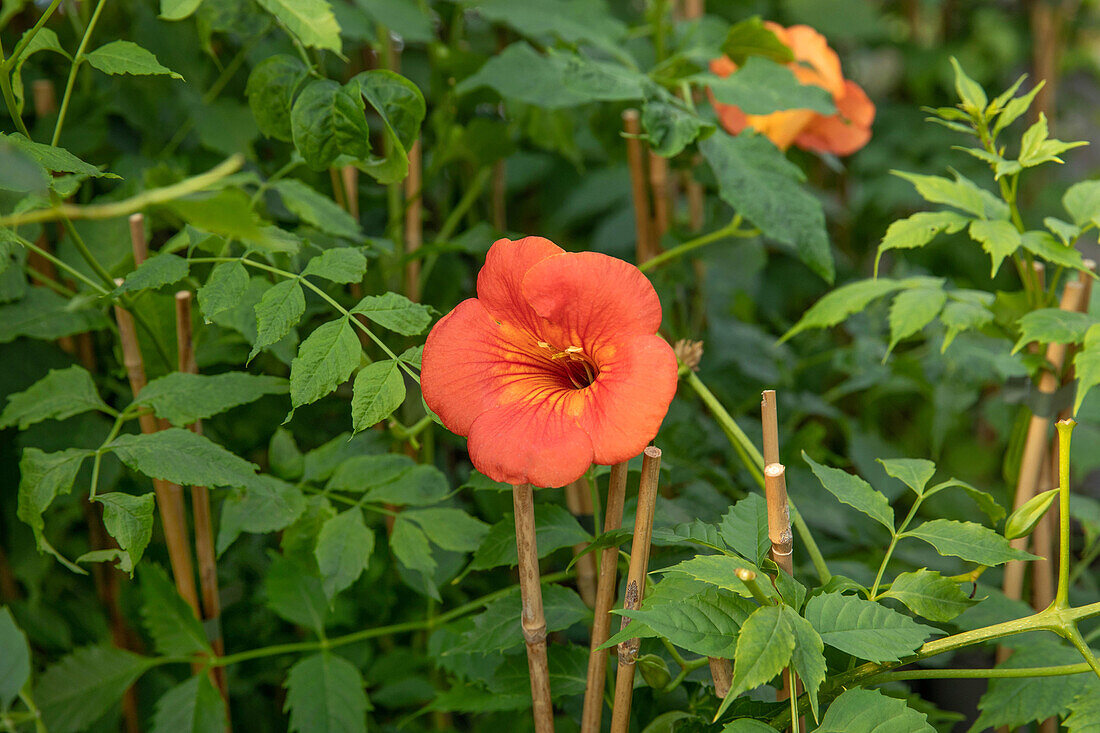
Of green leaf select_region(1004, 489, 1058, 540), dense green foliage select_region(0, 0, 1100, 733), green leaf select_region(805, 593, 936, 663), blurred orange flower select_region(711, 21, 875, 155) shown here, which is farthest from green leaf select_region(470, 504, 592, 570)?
blurred orange flower select_region(711, 21, 875, 155)

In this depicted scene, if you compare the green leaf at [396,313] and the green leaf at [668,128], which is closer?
the green leaf at [396,313]

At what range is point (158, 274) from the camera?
644 mm

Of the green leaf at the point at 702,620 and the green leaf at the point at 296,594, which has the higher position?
the green leaf at the point at 702,620

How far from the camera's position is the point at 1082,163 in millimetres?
2338

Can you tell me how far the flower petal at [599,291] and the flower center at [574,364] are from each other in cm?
4

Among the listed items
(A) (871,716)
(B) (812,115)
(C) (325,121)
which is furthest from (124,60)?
(B) (812,115)

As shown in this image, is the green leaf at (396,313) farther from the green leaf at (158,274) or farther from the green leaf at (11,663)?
the green leaf at (11,663)

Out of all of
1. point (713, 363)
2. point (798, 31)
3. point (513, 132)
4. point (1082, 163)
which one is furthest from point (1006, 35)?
point (513, 132)

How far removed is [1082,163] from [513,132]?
1.93 m

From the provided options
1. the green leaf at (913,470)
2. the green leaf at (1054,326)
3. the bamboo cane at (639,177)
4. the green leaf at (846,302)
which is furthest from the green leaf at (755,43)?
the green leaf at (913,470)

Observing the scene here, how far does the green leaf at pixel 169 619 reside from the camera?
33.4 inches

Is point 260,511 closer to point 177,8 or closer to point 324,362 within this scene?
point 324,362

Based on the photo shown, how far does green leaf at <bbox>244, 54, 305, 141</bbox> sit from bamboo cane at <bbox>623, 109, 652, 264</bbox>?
431mm

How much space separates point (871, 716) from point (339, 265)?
18.7 inches
